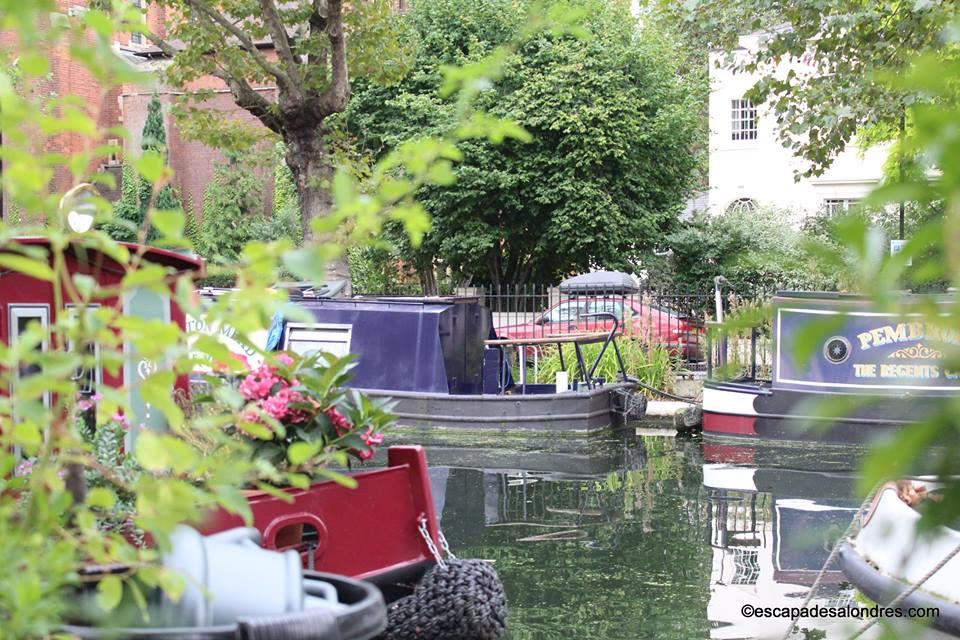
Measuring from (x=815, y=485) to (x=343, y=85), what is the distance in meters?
8.57

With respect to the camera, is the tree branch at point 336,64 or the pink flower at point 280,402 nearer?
the pink flower at point 280,402

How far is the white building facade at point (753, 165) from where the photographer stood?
33.7m

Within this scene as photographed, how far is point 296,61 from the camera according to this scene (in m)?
17.1

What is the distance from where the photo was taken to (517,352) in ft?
60.1

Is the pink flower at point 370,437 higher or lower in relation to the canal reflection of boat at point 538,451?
higher

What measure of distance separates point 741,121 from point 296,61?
23.3 metres

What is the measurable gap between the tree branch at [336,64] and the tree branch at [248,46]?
477mm

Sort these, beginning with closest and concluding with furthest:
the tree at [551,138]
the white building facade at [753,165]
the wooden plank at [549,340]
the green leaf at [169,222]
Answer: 1. the green leaf at [169,222]
2. the wooden plank at [549,340]
3. the tree at [551,138]
4. the white building facade at [753,165]

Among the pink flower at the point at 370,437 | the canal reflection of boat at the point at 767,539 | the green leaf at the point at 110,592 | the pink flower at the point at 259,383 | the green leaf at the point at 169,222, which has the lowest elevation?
the canal reflection of boat at the point at 767,539

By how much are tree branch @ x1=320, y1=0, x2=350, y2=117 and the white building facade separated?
60.6 ft

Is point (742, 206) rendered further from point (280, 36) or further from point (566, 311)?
point (280, 36)

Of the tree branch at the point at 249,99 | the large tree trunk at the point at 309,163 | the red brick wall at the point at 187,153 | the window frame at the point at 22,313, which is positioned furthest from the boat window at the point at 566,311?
the red brick wall at the point at 187,153

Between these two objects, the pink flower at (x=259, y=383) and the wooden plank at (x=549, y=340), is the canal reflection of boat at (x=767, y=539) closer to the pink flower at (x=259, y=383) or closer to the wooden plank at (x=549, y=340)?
the pink flower at (x=259, y=383)

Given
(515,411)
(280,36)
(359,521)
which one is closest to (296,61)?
(280,36)
